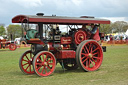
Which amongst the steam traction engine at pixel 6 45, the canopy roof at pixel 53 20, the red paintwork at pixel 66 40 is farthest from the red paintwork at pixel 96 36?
the steam traction engine at pixel 6 45

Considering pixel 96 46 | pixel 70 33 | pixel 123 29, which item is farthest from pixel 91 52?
pixel 123 29

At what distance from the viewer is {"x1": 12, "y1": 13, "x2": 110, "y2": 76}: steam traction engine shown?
913cm

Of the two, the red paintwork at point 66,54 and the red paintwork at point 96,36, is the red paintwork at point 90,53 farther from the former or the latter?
the red paintwork at point 96,36

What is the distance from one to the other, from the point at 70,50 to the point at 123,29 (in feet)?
294

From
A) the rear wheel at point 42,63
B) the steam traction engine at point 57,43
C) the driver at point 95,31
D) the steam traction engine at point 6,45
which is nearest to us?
the rear wheel at point 42,63

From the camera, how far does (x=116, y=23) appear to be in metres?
97.5

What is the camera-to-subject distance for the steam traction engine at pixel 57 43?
360 inches

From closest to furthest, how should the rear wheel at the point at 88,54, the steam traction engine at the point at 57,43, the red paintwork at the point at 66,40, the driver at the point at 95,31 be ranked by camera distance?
1. the steam traction engine at the point at 57,43
2. the rear wheel at the point at 88,54
3. the red paintwork at the point at 66,40
4. the driver at the point at 95,31

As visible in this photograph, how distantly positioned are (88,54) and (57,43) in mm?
1301

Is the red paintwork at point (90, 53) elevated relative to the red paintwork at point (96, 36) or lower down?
lower down

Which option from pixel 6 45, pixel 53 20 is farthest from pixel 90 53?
pixel 6 45

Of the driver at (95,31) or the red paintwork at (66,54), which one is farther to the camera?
the driver at (95,31)

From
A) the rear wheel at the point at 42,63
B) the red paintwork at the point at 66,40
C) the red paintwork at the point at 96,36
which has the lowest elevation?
the rear wheel at the point at 42,63

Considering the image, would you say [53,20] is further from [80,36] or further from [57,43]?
[80,36]
